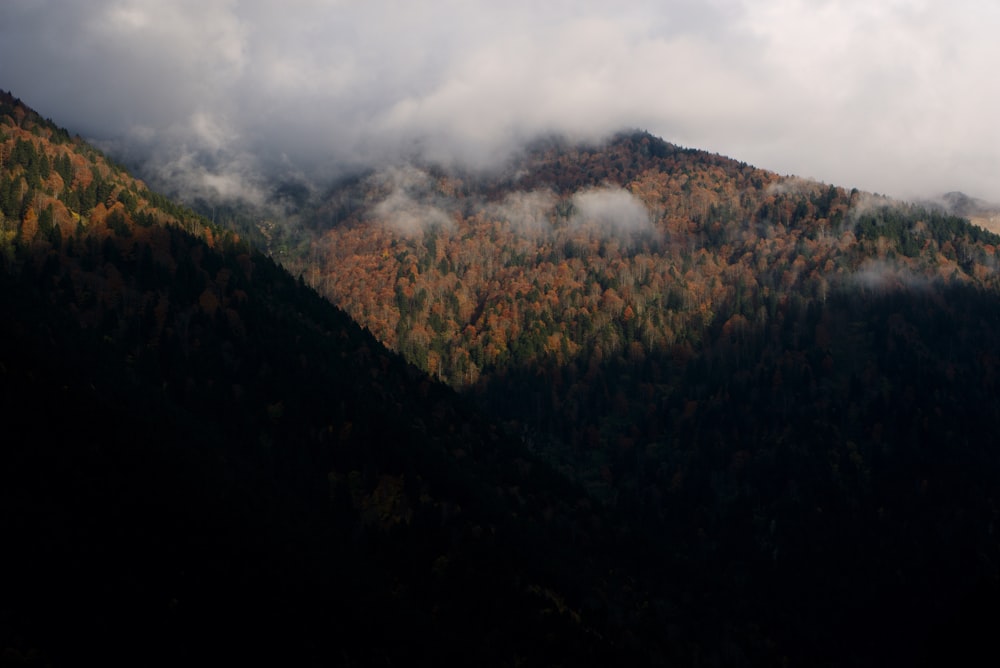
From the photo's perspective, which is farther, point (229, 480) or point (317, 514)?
point (317, 514)

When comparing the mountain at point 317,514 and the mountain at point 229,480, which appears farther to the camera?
the mountain at point 317,514

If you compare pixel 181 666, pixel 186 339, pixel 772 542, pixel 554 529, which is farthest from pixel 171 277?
pixel 772 542

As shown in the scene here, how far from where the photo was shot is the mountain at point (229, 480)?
78.0 metres

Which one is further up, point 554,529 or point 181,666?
point 554,529

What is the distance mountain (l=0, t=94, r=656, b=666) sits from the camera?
78.0m

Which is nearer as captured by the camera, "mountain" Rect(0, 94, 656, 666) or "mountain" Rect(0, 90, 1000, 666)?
"mountain" Rect(0, 94, 656, 666)

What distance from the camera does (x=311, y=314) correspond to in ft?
585

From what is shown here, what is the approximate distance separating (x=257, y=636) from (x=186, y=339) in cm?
7322

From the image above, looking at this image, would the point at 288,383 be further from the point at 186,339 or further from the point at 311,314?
the point at 311,314

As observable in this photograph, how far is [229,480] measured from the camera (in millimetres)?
109625

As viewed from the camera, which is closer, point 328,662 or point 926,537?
point 328,662

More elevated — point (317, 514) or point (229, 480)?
point (229, 480)

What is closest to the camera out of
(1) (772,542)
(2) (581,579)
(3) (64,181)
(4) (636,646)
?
(4) (636,646)

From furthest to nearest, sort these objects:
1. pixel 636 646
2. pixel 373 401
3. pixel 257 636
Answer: pixel 373 401 < pixel 636 646 < pixel 257 636
